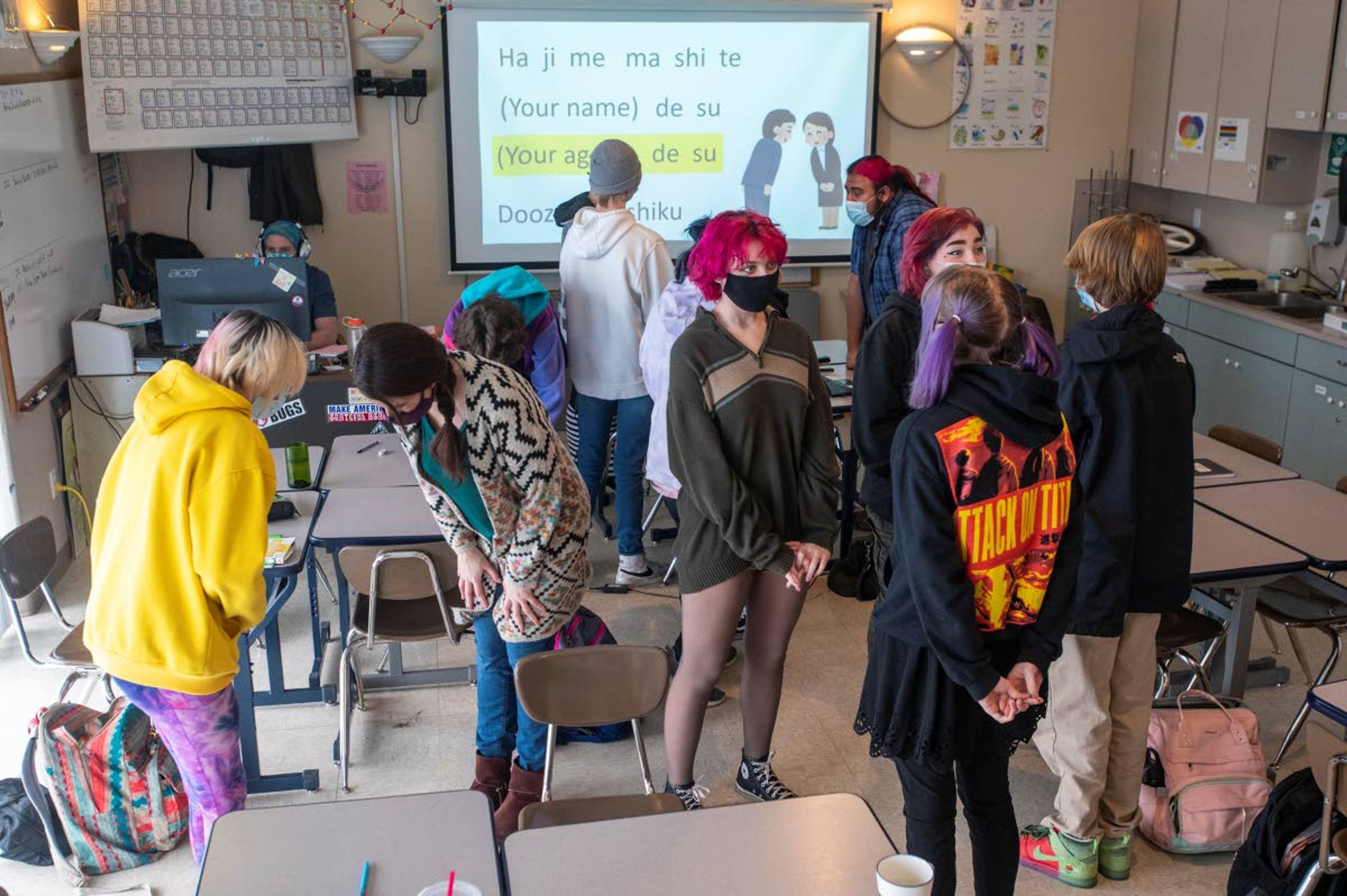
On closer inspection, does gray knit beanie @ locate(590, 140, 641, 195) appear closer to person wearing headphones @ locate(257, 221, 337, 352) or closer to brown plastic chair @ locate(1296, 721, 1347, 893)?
person wearing headphones @ locate(257, 221, 337, 352)

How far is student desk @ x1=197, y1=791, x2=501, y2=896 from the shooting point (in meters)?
2.00

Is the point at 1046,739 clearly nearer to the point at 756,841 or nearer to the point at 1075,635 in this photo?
the point at 1075,635

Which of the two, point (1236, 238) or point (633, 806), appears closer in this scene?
point (633, 806)

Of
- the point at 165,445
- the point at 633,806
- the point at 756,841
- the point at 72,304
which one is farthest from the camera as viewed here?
the point at 72,304

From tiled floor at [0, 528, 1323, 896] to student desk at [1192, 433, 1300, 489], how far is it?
2.31 ft

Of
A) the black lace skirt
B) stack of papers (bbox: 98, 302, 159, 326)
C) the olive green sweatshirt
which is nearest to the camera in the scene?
the black lace skirt

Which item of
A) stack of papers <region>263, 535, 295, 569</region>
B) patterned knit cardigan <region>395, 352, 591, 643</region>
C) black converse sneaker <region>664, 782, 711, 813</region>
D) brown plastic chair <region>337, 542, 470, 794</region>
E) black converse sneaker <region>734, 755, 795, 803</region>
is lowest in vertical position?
black converse sneaker <region>734, 755, 795, 803</region>

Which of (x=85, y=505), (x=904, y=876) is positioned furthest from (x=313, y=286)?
(x=904, y=876)

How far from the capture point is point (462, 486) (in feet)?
9.02

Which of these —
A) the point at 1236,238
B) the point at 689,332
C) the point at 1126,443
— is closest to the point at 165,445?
the point at 689,332

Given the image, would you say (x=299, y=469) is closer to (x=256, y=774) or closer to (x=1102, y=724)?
(x=256, y=774)

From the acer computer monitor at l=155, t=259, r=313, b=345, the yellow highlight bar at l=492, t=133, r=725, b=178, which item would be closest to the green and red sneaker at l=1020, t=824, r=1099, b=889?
the acer computer monitor at l=155, t=259, r=313, b=345

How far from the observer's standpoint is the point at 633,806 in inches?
101

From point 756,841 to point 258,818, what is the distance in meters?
0.88
